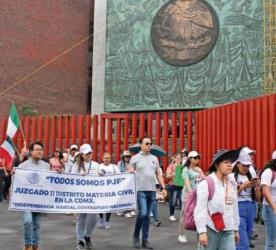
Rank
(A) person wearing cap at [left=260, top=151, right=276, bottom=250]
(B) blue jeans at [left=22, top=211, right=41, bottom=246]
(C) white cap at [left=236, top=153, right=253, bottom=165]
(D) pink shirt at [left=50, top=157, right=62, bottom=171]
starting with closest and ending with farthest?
(A) person wearing cap at [left=260, top=151, right=276, bottom=250]
(C) white cap at [left=236, top=153, right=253, bottom=165]
(B) blue jeans at [left=22, top=211, right=41, bottom=246]
(D) pink shirt at [left=50, top=157, right=62, bottom=171]

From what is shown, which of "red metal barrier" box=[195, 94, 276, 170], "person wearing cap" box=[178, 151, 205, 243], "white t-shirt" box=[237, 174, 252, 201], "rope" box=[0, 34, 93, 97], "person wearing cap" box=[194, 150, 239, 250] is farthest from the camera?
"rope" box=[0, 34, 93, 97]

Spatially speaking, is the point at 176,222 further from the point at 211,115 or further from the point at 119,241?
the point at 211,115

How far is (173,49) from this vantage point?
29.3 m

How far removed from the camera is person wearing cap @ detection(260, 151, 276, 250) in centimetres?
575

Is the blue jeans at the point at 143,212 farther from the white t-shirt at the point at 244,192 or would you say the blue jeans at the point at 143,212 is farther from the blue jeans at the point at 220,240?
the blue jeans at the point at 220,240

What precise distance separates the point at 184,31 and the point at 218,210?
2566 cm

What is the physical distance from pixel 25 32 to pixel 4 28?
2002 millimetres

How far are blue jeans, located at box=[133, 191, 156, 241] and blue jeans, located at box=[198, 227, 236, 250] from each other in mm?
3171

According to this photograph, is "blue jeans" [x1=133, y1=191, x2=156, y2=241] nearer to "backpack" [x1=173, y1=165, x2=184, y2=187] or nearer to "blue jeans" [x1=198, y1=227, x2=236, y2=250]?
"blue jeans" [x1=198, y1=227, x2=236, y2=250]

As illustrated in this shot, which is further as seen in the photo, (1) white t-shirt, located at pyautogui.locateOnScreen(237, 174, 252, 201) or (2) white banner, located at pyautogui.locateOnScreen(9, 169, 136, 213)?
(2) white banner, located at pyautogui.locateOnScreen(9, 169, 136, 213)

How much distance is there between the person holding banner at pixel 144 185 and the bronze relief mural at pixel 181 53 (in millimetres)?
20674

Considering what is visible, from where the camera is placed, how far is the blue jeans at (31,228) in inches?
245

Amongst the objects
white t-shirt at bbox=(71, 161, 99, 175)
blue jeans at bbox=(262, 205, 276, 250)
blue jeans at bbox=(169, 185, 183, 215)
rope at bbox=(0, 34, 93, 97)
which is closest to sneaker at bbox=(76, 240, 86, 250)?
white t-shirt at bbox=(71, 161, 99, 175)

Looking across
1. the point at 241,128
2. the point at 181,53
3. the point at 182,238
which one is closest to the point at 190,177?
the point at 182,238
